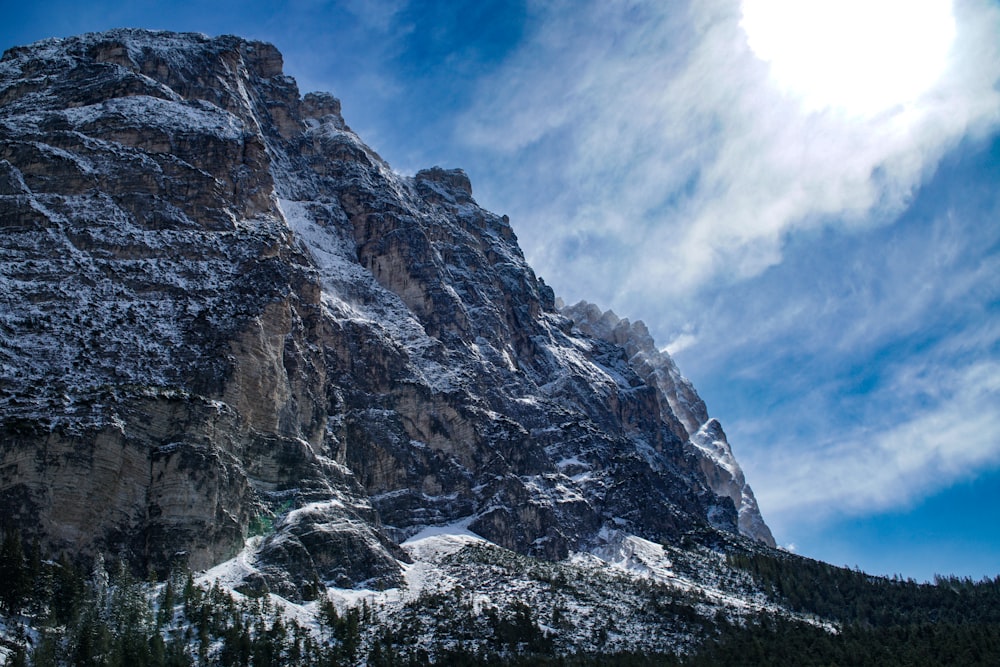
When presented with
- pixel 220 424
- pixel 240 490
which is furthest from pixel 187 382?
pixel 240 490

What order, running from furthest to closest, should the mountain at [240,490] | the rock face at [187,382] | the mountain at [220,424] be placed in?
the mountain at [220,424], the rock face at [187,382], the mountain at [240,490]

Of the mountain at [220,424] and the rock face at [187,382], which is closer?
the rock face at [187,382]

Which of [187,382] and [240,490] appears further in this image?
[187,382]

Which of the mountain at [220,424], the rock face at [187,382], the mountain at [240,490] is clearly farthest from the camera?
the mountain at [220,424]

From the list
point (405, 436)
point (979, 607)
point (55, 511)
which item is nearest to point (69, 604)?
point (55, 511)

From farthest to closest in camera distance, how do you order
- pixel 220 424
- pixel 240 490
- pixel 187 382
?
pixel 187 382
pixel 220 424
pixel 240 490

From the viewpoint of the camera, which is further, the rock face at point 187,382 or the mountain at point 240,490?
the rock face at point 187,382

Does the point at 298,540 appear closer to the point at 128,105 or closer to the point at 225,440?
the point at 225,440

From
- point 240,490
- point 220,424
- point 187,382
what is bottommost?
point 240,490

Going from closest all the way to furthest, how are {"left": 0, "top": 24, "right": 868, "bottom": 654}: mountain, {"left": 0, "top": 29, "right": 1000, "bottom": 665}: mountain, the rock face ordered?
{"left": 0, "top": 29, "right": 1000, "bottom": 665}: mountain → the rock face → {"left": 0, "top": 24, "right": 868, "bottom": 654}: mountain

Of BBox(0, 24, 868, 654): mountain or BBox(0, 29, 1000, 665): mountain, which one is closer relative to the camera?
BBox(0, 29, 1000, 665): mountain

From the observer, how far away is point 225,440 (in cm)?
13600

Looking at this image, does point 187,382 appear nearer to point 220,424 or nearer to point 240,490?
point 220,424

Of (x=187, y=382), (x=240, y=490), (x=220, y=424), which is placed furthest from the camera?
A: (x=187, y=382)
